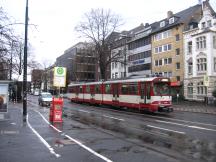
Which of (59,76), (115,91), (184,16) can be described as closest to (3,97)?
(59,76)

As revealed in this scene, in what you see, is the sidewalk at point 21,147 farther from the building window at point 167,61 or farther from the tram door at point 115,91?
the building window at point 167,61

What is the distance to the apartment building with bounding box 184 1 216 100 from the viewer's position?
55.6 metres

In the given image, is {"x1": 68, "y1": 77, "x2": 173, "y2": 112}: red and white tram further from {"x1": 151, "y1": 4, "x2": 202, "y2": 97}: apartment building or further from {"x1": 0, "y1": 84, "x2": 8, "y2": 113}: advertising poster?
{"x1": 151, "y1": 4, "x2": 202, "y2": 97}: apartment building

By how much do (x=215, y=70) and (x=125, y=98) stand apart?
25.3m

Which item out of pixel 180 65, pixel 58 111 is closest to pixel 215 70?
pixel 180 65

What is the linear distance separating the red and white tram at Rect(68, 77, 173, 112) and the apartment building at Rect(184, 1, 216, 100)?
1868 cm

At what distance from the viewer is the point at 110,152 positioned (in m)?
→ 11.5

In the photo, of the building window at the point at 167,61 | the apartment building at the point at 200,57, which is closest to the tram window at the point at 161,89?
the apartment building at the point at 200,57

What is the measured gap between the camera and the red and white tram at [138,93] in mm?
30477

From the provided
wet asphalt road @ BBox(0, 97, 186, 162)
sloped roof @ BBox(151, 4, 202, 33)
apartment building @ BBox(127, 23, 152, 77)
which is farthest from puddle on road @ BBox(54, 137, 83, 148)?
apartment building @ BBox(127, 23, 152, 77)

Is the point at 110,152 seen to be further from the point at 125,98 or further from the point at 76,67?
the point at 76,67

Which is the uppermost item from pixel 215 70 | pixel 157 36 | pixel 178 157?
pixel 157 36

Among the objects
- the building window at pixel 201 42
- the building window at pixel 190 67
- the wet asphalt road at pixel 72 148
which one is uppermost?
the building window at pixel 201 42

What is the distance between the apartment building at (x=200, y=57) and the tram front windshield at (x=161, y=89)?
79.3ft
